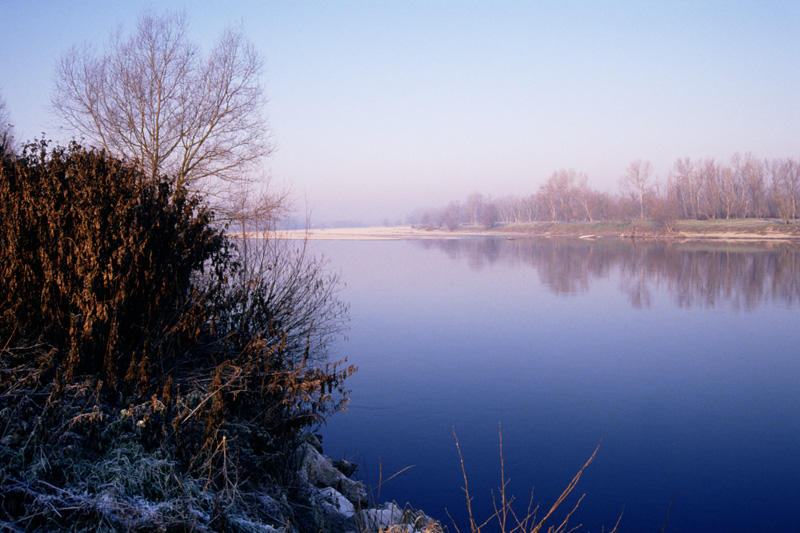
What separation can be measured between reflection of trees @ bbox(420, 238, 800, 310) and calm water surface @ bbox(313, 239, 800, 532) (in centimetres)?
48

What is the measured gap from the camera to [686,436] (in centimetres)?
763

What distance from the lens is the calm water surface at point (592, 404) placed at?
20.9 feet

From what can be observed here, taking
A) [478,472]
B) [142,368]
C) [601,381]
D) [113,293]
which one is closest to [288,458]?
[142,368]

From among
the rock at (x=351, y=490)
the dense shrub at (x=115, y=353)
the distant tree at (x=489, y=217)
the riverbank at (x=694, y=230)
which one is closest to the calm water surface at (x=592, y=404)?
the rock at (x=351, y=490)

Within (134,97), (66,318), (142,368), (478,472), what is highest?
(134,97)

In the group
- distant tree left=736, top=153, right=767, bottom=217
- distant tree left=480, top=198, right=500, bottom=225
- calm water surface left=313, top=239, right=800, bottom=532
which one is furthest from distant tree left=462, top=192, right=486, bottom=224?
calm water surface left=313, top=239, right=800, bottom=532

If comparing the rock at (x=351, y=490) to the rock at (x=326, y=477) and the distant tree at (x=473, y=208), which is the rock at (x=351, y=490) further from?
the distant tree at (x=473, y=208)

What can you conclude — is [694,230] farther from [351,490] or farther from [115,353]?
[115,353]

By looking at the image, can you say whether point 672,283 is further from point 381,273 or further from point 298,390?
point 298,390

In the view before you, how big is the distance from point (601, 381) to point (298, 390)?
24.5ft

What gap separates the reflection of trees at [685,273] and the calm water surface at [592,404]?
1.59 feet

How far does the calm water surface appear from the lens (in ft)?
20.9

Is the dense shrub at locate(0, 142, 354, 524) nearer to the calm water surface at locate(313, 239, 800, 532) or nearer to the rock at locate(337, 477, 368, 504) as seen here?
the rock at locate(337, 477, 368, 504)

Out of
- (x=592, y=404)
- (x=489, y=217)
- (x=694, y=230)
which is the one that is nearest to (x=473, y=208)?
(x=489, y=217)
